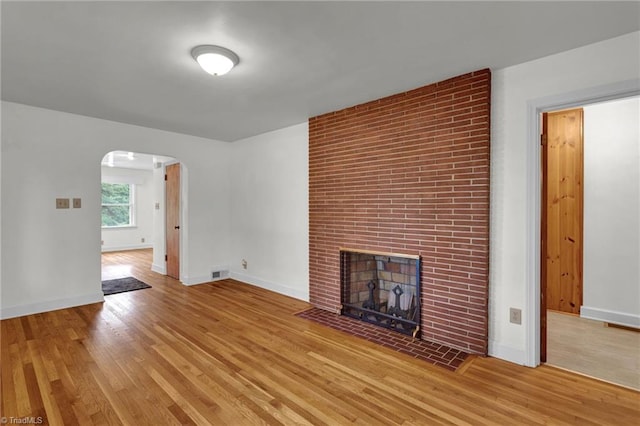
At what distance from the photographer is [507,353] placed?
99.6 inches

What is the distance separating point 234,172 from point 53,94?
2696 millimetres

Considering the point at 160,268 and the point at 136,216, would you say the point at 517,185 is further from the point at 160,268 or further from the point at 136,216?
the point at 136,216

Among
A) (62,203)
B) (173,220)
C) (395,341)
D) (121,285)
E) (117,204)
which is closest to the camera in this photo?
(395,341)

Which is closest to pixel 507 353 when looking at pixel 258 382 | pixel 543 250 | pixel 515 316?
pixel 515 316

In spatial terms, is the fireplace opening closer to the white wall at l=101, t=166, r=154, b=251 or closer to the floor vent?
the floor vent

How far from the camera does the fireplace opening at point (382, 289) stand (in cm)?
311

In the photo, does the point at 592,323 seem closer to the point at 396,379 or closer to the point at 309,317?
the point at 396,379

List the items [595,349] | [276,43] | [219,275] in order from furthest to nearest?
[219,275], [595,349], [276,43]

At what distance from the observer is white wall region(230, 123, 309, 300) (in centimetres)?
431

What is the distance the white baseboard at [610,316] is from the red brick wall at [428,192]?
1875 millimetres

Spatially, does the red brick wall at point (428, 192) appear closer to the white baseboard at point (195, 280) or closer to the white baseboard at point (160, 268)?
the white baseboard at point (195, 280)

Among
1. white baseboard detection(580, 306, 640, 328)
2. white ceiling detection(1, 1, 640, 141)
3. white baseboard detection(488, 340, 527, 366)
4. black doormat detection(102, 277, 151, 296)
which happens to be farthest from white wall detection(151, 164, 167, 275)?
white baseboard detection(580, 306, 640, 328)

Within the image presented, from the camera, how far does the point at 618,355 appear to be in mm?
2613

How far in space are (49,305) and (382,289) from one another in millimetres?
4100
